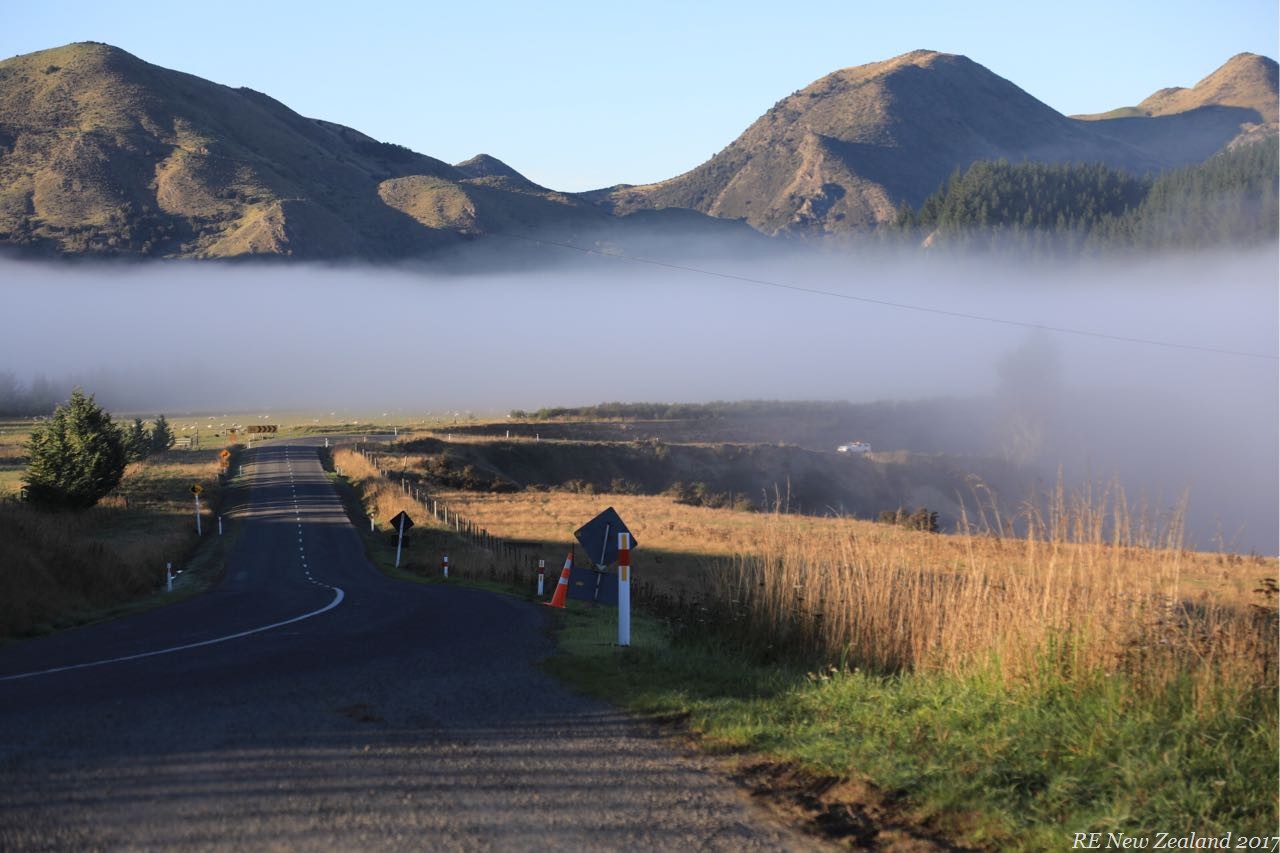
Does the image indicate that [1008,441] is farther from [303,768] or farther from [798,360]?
[303,768]

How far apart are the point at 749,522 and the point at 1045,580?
36.8 m

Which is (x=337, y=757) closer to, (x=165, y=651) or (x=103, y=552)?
(x=165, y=651)

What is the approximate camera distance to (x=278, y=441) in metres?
101

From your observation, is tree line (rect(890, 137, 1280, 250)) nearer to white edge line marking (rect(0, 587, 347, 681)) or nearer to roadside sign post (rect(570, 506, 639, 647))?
roadside sign post (rect(570, 506, 639, 647))

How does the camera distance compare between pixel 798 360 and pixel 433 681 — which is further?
pixel 798 360

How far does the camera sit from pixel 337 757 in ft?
23.9

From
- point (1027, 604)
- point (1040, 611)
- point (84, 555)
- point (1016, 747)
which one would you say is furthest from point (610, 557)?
point (84, 555)

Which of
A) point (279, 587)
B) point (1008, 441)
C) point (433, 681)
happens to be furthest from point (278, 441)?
point (433, 681)

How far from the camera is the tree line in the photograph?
4043 inches

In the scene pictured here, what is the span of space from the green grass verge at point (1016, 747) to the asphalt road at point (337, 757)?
79 centimetres

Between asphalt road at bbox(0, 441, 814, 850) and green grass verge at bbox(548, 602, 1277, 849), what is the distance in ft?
2.59

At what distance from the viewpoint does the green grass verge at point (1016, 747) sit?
5.92m

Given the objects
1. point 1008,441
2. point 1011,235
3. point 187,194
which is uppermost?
point 187,194

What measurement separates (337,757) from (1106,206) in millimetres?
124152
